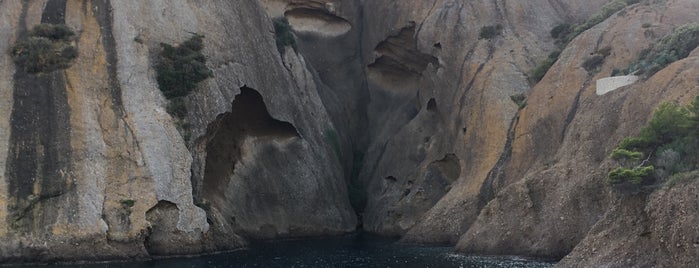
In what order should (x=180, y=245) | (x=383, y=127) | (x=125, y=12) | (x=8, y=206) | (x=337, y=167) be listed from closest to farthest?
(x=8, y=206), (x=180, y=245), (x=125, y=12), (x=337, y=167), (x=383, y=127)

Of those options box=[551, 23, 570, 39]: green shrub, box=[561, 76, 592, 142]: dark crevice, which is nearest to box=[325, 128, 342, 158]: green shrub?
box=[551, 23, 570, 39]: green shrub

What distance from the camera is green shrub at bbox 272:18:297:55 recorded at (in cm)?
6894

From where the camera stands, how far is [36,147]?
4344cm

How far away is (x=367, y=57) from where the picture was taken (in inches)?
3182

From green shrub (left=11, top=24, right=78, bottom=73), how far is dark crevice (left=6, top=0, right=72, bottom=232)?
567 mm

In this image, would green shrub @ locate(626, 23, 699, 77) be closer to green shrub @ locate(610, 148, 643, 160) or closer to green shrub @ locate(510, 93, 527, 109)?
green shrub @ locate(610, 148, 643, 160)

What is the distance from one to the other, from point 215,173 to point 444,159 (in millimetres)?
18741

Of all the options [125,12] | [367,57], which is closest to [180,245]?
[125,12]

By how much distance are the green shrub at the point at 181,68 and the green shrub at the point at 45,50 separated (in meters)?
5.82

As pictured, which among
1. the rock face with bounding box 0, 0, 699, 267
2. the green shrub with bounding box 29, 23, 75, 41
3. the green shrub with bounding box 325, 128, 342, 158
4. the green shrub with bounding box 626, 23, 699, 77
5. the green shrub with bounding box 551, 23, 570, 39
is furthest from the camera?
the green shrub with bounding box 325, 128, 342, 158

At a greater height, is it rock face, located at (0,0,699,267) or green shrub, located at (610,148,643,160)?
green shrub, located at (610,148,643,160)

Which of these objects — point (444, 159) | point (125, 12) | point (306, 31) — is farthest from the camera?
point (306, 31)

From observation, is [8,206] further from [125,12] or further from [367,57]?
[367,57]

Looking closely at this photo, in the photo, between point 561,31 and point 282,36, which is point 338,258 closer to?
point 561,31
